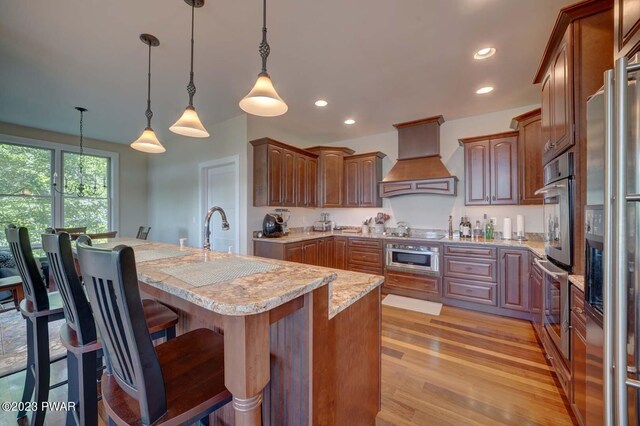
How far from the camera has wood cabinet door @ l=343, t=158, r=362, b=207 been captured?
4.79m

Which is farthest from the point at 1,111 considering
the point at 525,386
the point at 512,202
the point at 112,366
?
the point at 512,202

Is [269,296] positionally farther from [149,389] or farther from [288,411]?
[288,411]

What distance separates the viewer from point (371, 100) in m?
3.41

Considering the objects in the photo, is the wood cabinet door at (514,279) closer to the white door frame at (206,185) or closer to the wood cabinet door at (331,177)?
the wood cabinet door at (331,177)

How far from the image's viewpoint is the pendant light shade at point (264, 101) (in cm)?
152

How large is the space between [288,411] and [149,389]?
55 cm

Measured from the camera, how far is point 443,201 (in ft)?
13.9

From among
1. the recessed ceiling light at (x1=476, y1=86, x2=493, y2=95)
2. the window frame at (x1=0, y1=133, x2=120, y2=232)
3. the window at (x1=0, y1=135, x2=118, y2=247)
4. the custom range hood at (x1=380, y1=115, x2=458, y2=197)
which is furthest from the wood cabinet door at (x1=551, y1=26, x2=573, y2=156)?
the window frame at (x1=0, y1=133, x2=120, y2=232)

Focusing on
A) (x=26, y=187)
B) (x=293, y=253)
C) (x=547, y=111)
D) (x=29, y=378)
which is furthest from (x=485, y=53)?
(x=26, y=187)

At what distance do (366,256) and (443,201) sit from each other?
5.23ft

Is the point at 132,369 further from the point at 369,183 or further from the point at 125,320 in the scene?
the point at 369,183

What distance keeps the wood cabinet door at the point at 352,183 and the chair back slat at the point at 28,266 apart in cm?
409

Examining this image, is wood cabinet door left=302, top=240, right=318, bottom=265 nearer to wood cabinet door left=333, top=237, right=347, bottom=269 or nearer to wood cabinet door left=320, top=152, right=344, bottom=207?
wood cabinet door left=333, top=237, right=347, bottom=269

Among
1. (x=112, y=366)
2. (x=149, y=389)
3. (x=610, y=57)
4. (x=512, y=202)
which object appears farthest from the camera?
(x=512, y=202)
